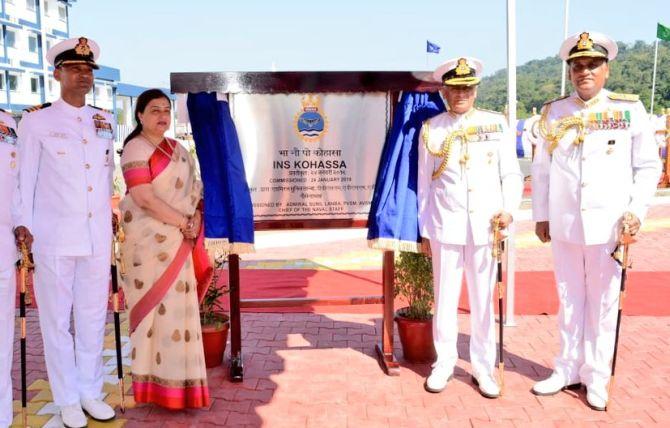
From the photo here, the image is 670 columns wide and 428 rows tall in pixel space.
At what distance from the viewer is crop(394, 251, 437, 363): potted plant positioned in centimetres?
488

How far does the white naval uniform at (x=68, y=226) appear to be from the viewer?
142 inches

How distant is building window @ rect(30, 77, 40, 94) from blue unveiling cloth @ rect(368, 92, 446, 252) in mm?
41107

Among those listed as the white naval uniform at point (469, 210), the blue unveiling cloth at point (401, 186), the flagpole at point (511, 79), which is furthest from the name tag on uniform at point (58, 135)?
the flagpole at point (511, 79)

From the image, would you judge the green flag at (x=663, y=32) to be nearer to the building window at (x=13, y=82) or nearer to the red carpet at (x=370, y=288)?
the red carpet at (x=370, y=288)

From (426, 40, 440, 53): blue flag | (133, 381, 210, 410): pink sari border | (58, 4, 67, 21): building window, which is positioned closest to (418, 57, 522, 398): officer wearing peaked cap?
(133, 381, 210, 410): pink sari border

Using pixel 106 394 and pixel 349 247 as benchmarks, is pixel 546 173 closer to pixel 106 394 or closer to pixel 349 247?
pixel 106 394

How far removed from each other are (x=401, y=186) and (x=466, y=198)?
0.50m

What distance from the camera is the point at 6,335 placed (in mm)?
3506

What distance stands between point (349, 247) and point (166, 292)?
22.2ft

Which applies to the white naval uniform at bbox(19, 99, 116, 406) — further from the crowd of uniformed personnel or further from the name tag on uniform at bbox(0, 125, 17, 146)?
the name tag on uniform at bbox(0, 125, 17, 146)

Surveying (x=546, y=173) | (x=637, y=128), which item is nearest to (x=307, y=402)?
(x=546, y=173)

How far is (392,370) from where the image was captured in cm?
468

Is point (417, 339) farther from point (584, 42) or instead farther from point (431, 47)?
point (431, 47)

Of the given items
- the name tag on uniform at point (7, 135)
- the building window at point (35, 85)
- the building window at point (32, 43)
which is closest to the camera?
the name tag on uniform at point (7, 135)
